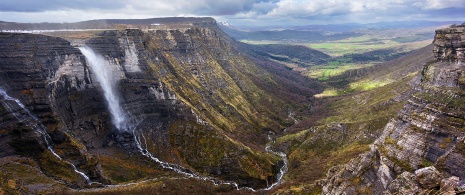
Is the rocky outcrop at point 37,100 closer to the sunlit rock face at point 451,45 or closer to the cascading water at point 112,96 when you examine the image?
the cascading water at point 112,96

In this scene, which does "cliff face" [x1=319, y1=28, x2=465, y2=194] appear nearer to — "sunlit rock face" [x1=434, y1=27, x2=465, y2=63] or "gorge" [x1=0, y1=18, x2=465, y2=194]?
"sunlit rock face" [x1=434, y1=27, x2=465, y2=63]

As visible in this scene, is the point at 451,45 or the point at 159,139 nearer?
the point at 451,45

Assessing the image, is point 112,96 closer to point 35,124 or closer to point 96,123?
point 96,123

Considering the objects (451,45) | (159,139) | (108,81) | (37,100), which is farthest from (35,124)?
(451,45)

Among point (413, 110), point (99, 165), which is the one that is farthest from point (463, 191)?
point (99, 165)

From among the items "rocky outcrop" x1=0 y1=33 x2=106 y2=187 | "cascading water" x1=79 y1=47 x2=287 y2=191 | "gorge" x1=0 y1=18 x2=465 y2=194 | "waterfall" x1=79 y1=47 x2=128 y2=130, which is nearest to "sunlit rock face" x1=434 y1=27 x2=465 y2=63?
"gorge" x1=0 y1=18 x2=465 y2=194

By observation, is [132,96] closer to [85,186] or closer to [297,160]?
[85,186]

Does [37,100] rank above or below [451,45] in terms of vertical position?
below
